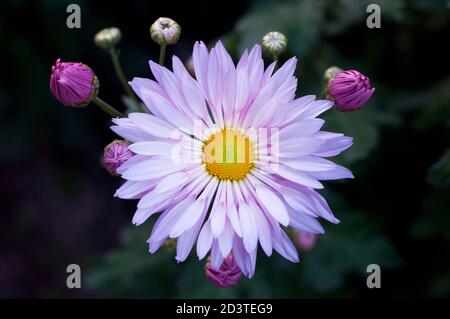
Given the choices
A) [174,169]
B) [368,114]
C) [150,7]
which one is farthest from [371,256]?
[150,7]

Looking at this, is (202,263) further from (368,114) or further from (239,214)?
(368,114)

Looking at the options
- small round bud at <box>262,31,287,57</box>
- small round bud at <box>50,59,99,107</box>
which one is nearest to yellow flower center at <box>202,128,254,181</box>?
small round bud at <box>262,31,287,57</box>

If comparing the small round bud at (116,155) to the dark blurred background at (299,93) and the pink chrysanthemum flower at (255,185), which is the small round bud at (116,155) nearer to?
the pink chrysanthemum flower at (255,185)

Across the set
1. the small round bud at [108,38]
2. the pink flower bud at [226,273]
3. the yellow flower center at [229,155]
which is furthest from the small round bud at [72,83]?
the pink flower bud at [226,273]

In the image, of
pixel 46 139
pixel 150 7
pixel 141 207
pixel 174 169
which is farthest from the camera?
pixel 46 139

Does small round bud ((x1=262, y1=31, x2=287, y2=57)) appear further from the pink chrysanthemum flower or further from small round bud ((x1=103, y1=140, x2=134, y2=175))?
small round bud ((x1=103, y1=140, x2=134, y2=175))

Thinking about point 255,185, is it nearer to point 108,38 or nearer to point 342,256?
point 108,38
